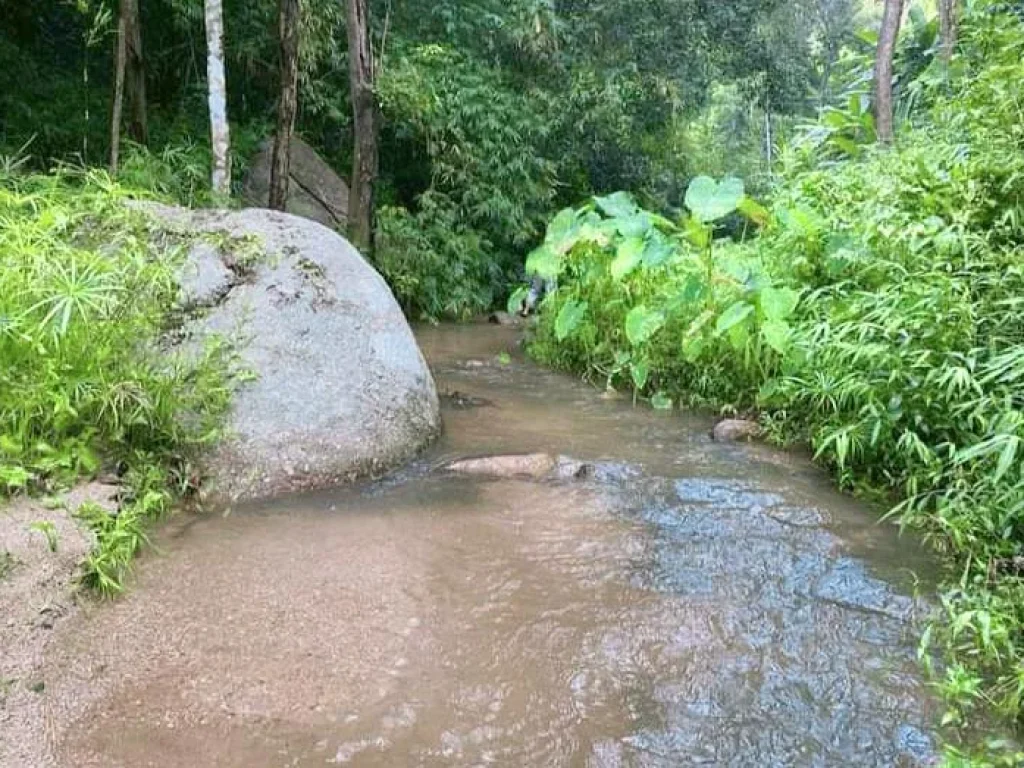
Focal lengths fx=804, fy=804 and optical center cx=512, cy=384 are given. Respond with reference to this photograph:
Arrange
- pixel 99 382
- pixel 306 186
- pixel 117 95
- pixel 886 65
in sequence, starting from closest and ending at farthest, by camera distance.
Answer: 1. pixel 99 382
2. pixel 117 95
3. pixel 886 65
4. pixel 306 186

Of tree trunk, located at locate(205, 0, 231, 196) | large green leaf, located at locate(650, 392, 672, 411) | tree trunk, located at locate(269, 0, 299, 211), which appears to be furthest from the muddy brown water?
tree trunk, located at locate(269, 0, 299, 211)

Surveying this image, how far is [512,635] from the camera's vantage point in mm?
2410

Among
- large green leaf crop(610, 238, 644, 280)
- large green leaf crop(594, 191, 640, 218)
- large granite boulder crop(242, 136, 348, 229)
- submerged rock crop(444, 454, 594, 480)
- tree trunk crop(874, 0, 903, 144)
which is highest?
tree trunk crop(874, 0, 903, 144)

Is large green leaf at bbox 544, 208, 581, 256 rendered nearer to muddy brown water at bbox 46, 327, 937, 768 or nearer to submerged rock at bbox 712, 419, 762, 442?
submerged rock at bbox 712, 419, 762, 442

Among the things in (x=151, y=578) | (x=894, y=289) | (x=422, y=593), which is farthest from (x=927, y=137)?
(x=151, y=578)

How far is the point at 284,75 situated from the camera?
753 cm

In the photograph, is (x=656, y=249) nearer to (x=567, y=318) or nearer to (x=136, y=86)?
(x=567, y=318)

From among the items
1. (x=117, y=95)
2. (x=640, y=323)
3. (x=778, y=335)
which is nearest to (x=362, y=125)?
(x=117, y=95)

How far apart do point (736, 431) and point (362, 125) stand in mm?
5985

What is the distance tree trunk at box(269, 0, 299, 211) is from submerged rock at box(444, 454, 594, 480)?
5.13 meters

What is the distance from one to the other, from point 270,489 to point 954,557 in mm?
2700

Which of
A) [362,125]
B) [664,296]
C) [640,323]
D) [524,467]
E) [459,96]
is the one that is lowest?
[524,467]

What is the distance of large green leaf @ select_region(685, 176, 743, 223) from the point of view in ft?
14.3

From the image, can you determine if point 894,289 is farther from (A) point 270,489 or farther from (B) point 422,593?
(A) point 270,489
